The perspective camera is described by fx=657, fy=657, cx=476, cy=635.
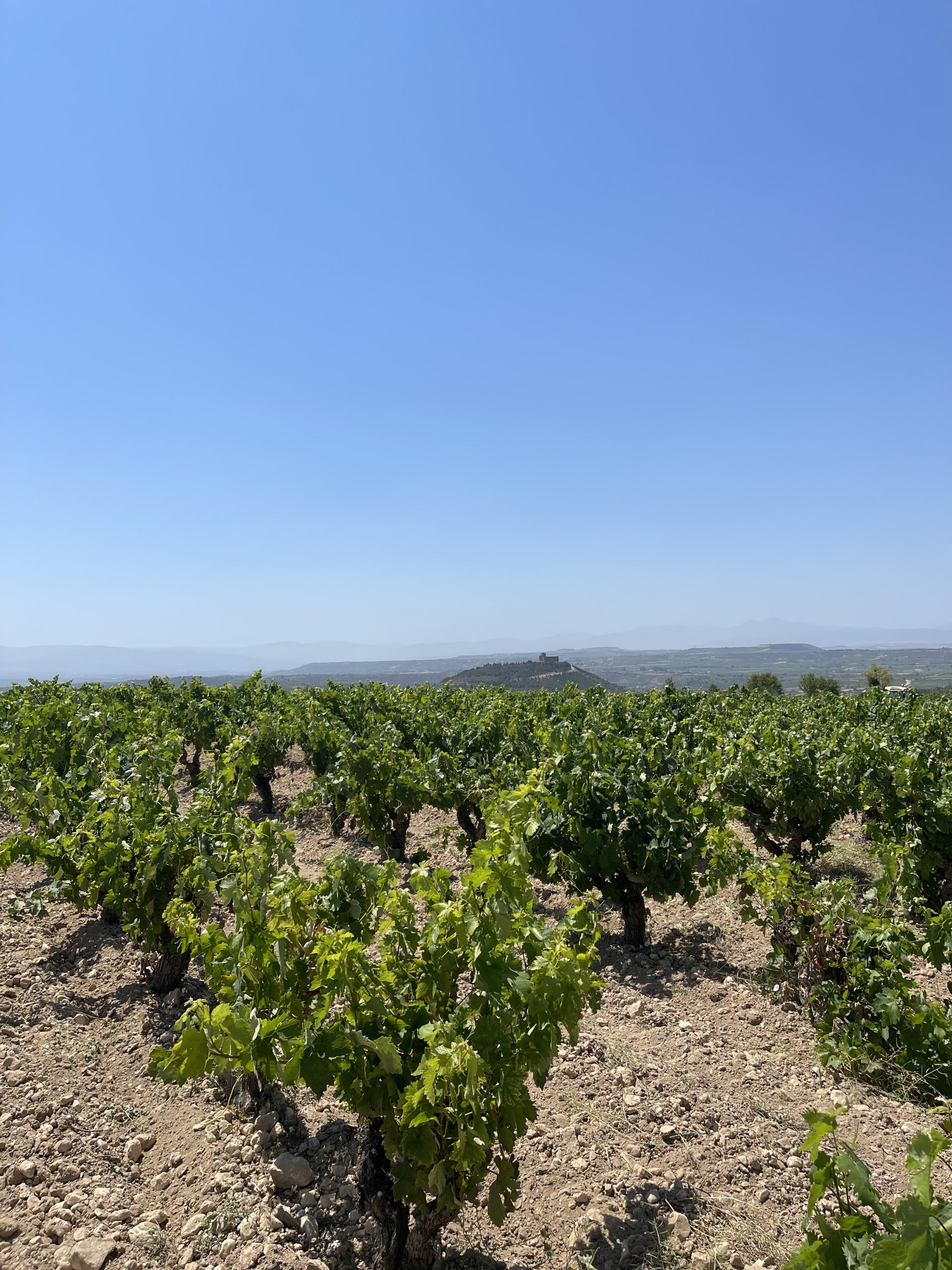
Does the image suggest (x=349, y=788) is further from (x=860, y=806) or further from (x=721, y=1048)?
(x=860, y=806)

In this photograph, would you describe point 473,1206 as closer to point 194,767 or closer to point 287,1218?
point 287,1218

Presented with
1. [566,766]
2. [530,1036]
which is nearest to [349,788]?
[566,766]

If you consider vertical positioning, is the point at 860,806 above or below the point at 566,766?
below

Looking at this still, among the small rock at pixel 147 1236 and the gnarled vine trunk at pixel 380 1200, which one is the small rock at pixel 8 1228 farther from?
the gnarled vine trunk at pixel 380 1200

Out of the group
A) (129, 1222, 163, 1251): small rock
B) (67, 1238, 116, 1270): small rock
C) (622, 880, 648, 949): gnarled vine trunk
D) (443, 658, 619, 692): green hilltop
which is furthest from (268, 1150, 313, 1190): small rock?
(443, 658, 619, 692): green hilltop

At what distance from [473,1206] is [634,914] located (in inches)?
159

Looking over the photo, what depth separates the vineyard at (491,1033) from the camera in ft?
10.2

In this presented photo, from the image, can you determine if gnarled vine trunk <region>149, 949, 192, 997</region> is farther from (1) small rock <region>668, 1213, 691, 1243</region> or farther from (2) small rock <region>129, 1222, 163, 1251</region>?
(1) small rock <region>668, 1213, 691, 1243</region>

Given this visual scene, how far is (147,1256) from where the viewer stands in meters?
3.46

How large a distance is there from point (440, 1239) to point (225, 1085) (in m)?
2.13

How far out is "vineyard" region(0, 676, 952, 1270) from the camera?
3123 millimetres

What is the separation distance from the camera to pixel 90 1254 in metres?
3.41

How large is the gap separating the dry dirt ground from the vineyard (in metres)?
0.02

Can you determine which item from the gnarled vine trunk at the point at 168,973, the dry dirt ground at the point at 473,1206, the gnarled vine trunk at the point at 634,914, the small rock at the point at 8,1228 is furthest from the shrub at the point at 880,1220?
the gnarled vine trunk at the point at 168,973
